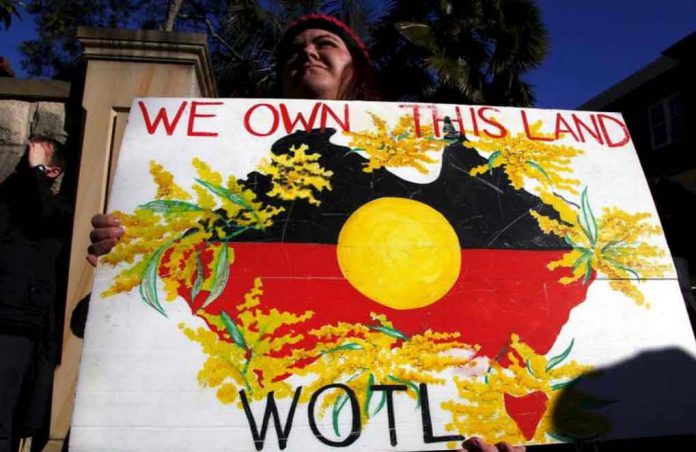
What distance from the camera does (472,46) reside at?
25.5 feet

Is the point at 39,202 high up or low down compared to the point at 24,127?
down

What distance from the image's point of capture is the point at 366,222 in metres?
1.51

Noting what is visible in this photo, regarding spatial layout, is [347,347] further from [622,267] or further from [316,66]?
[316,66]

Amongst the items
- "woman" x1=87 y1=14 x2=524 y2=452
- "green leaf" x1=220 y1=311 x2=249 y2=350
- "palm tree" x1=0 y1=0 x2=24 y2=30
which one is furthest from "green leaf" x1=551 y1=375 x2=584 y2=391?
"palm tree" x1=0 y1=0 x2=24 y2=30

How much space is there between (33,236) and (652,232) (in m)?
2.10

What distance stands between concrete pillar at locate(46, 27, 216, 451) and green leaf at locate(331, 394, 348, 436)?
161 cm

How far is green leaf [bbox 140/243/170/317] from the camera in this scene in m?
1.37

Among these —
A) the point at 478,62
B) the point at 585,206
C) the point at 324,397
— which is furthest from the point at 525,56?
the point at 324,397

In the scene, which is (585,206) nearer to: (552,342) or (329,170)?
(552,342)

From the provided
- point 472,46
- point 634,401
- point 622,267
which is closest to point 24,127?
point 622,267

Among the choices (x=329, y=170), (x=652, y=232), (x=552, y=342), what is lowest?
(x=552, y=342)

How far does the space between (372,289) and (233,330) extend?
14.8 inches

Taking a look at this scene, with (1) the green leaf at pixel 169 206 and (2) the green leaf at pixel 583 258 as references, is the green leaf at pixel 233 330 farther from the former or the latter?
(2) the green leaf at pixel 583 258

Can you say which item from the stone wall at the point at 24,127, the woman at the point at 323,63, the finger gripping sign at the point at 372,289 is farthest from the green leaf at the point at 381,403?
the stone wall at the point at 24,127
